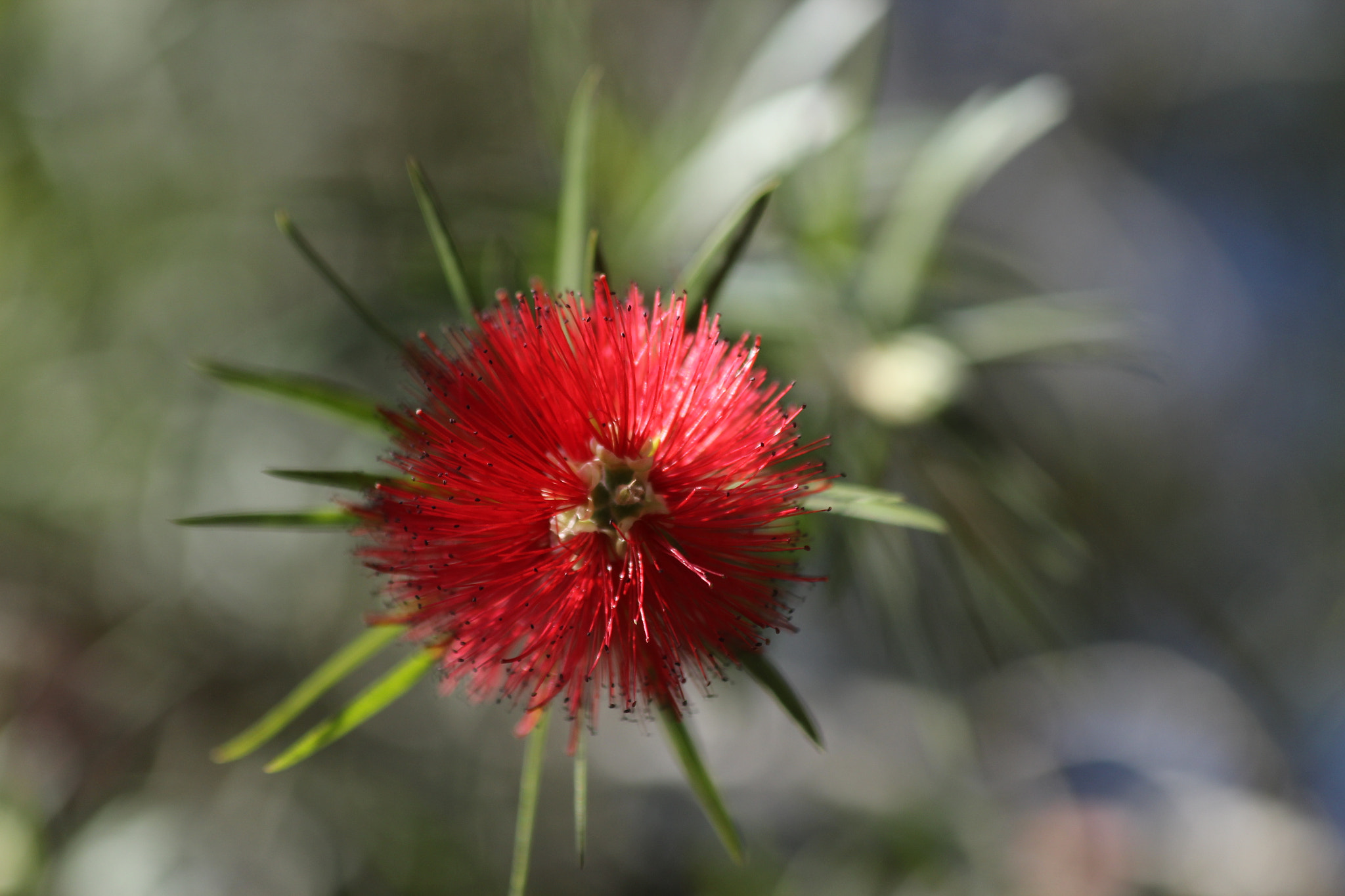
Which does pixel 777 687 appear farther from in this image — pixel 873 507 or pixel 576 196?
pixel 576 196

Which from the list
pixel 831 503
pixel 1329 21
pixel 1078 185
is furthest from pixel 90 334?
pixel 1329 21

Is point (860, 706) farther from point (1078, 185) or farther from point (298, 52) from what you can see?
point (298, 52)

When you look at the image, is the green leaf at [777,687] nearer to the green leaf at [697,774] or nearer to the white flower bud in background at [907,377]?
the green leaf at [697,774]

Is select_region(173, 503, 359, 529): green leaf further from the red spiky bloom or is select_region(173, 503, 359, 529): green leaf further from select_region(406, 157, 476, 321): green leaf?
select_region(406, 157, 476, 321): green leaf

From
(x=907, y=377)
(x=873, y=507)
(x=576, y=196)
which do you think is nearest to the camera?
(x=873, y=507)

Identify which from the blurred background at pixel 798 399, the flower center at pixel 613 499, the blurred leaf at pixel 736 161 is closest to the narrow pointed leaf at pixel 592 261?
the flower center at pixel 613 499

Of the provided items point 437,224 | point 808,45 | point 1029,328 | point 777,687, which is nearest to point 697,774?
point 777,687
